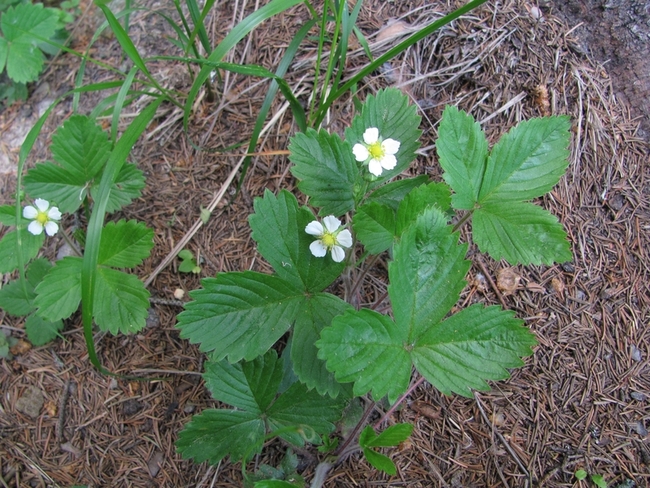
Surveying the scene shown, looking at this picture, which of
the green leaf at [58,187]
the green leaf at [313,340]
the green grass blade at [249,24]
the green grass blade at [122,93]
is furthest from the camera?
the green leaf at [58,187]

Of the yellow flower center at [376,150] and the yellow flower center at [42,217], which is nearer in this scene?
the yellow flower center at [376,150]

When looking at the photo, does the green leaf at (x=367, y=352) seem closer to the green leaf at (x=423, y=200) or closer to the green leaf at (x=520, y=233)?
the green leaf at (x=423, y=200)

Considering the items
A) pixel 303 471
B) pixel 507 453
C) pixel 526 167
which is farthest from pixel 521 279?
pixel 303 471

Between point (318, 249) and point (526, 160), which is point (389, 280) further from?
point (526, 160)

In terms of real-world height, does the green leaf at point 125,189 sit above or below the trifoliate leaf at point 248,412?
above

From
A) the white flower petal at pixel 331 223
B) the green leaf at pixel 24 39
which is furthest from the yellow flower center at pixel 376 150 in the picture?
the green leaf at pixel 24 39

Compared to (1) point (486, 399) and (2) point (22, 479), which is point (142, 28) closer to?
(2) point (22, 479)

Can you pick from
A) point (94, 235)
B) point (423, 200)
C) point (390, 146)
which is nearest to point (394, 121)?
point (390, 146)
